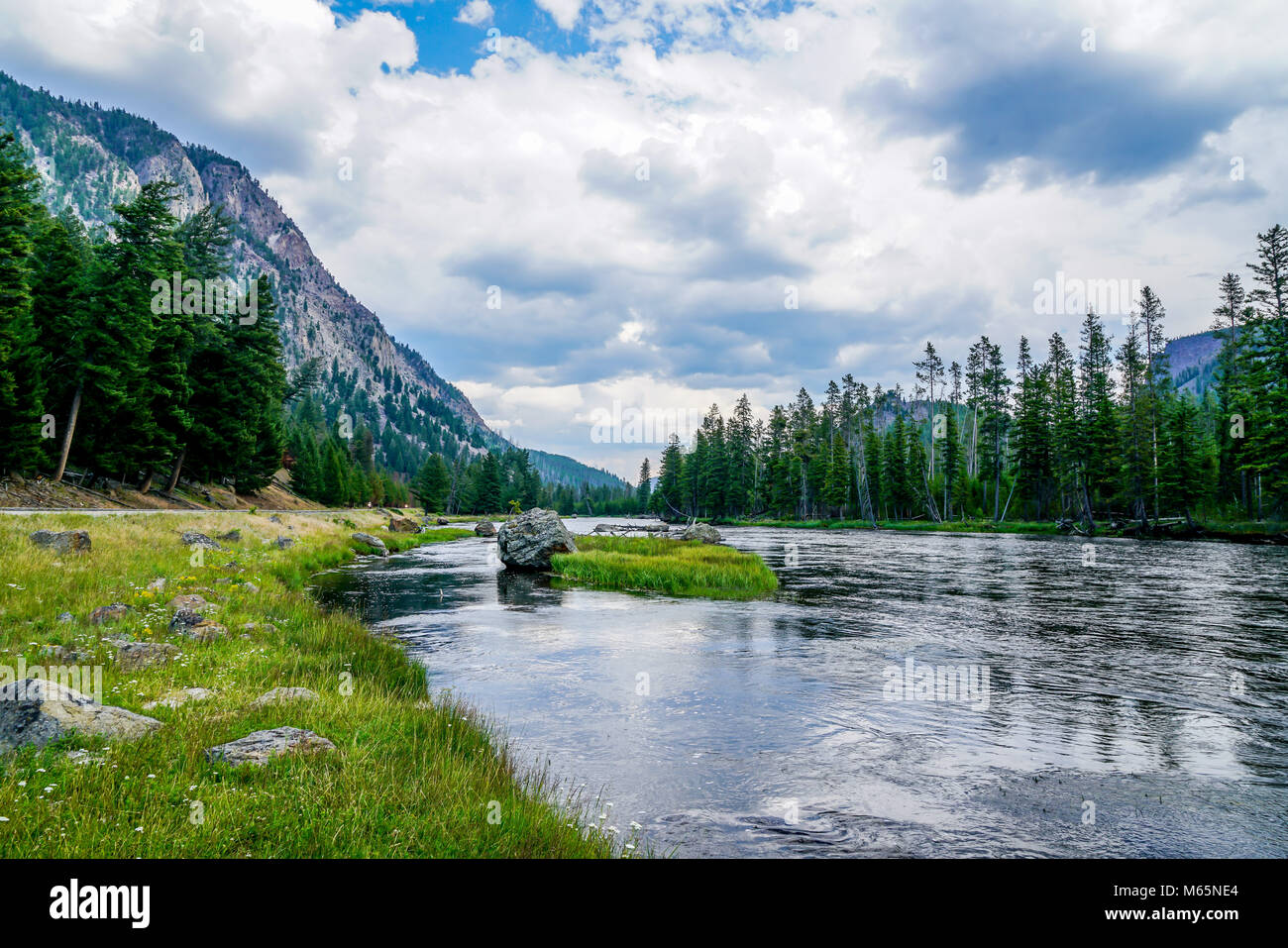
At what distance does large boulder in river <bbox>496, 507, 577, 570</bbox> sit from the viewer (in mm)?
35125

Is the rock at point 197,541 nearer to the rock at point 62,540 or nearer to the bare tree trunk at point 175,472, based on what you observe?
the rock at point 62,540

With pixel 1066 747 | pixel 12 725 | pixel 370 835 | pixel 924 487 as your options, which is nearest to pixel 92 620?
pixel 12 725

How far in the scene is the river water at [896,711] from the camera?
6961mm

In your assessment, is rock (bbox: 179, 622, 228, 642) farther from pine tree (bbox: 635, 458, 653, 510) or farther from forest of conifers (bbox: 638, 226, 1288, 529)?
pine tree (bbox: 635, 458, 653, 510)

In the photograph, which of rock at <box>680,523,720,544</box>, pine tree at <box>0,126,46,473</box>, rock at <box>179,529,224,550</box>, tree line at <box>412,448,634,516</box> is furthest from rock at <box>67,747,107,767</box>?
tree line at <box>412,448,634,516</box>

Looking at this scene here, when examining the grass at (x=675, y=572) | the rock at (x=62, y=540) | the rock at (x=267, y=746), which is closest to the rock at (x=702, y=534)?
the grass at (x=675, y=572)

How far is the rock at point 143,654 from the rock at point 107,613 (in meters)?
2.36

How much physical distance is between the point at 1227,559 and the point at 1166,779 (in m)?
38.7

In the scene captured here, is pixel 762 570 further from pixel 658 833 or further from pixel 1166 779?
pixel 658 833

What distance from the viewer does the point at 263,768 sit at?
5992 millimetres

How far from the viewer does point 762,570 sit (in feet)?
97.7

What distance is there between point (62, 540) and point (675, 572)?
2080 centimetres

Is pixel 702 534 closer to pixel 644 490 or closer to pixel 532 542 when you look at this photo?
pixel 532 542
